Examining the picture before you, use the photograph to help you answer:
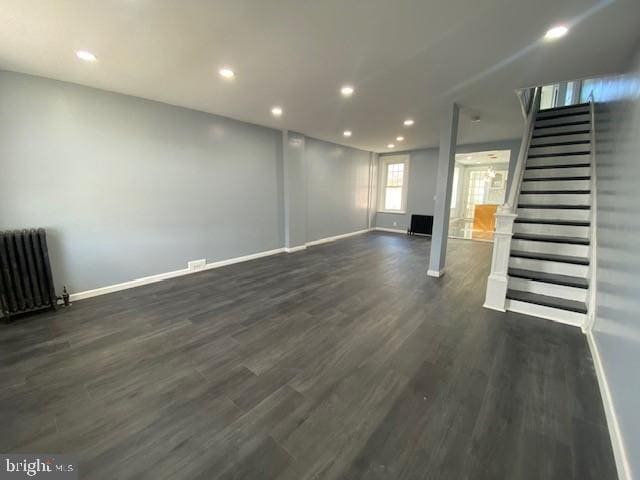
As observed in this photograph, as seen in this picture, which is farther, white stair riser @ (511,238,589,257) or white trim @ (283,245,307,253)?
white trim @ (283,245,307,253)

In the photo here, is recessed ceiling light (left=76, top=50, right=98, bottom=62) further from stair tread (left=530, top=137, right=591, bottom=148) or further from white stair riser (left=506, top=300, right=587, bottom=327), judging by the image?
stair tread (left=530, top=137, right=591, bottom=148)

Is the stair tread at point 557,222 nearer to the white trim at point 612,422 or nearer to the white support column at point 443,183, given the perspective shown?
the white support column at point 443,183

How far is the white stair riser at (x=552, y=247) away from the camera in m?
3.10

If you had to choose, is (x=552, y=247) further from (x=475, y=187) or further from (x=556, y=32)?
(x=475, y=187)

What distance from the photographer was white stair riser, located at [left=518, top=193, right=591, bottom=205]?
348 cm

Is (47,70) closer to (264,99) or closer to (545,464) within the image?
(264,99)

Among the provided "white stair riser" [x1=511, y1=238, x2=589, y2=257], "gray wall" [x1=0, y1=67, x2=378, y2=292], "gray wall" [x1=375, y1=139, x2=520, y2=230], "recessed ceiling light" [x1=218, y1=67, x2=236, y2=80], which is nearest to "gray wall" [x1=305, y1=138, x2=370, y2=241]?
"gray wall" [x1=0, y1=67, x2=378, y2=292]

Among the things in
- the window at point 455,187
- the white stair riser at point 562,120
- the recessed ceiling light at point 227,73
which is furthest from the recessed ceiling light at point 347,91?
the window at point 455,187

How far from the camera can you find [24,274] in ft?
9.05

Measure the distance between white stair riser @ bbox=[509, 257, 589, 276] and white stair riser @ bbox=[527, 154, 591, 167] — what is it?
1.80 m

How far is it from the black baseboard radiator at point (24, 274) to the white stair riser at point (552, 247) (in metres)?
5.63

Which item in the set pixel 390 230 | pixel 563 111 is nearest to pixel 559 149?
pixel 563 111

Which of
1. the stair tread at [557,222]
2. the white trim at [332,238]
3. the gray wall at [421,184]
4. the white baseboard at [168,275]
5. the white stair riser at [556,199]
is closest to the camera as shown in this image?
the stair tread at [557,222]

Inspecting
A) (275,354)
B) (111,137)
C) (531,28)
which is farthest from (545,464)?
(111,137)
